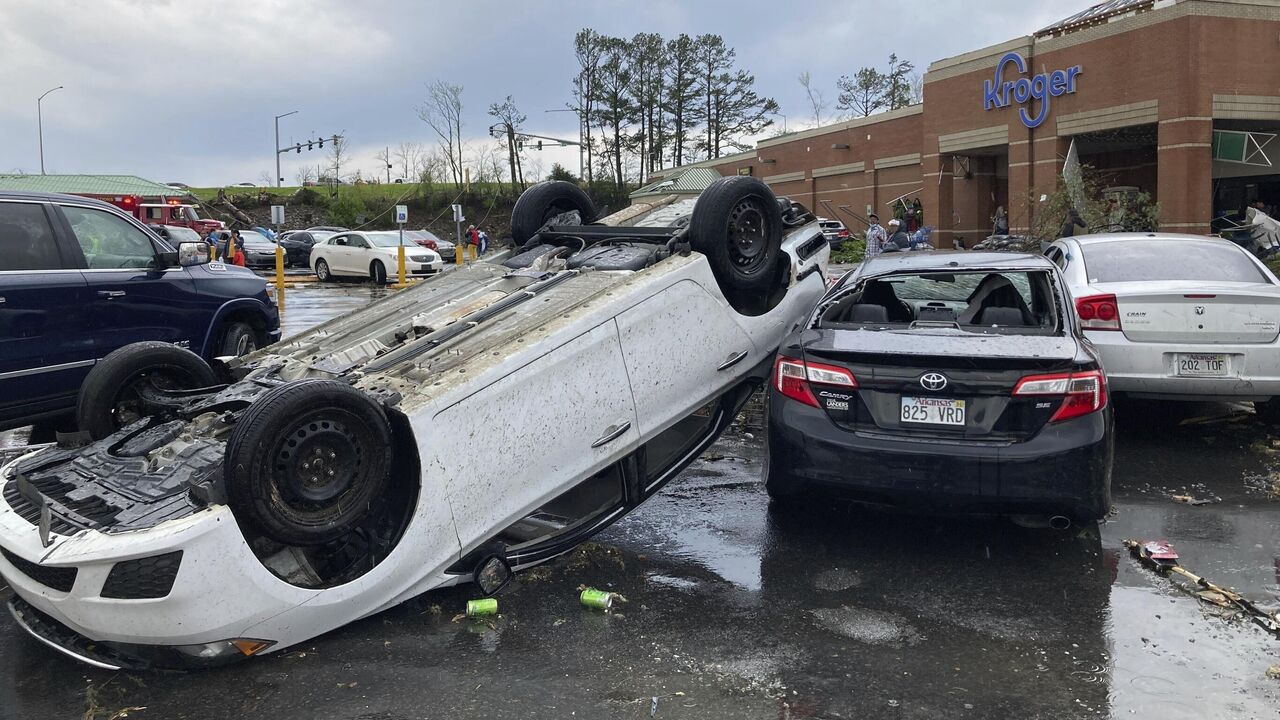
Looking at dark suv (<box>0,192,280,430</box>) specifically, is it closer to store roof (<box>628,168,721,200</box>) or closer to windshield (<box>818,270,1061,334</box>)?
windshield (<box>818,270,1061,334</box>)

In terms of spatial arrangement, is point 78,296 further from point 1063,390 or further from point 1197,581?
point 1197,581

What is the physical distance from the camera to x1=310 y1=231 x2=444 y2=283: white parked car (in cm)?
2739

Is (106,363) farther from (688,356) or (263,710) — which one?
(688,356)

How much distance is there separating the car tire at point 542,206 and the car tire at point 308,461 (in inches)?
109

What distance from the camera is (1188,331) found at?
636 cm

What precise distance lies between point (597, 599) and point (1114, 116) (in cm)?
2377

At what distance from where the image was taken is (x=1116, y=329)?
6570 millimetres

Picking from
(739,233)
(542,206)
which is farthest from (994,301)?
(542,206)

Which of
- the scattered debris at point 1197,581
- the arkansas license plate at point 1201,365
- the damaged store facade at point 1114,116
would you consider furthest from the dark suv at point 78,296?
the damaged store facade at point 1114,116

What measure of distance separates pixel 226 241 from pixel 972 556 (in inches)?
1074

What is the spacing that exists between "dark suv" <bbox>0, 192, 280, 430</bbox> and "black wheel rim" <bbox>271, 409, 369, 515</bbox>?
3.86 metres

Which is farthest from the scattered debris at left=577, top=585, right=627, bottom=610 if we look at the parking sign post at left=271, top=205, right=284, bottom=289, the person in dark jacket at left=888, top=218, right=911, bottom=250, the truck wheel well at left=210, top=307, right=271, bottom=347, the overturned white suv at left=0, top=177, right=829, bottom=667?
the parking sign post at left=271, top=205, right=284, bottom=289

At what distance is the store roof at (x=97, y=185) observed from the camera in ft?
158

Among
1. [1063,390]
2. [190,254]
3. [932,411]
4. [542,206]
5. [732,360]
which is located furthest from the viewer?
[190,254]
